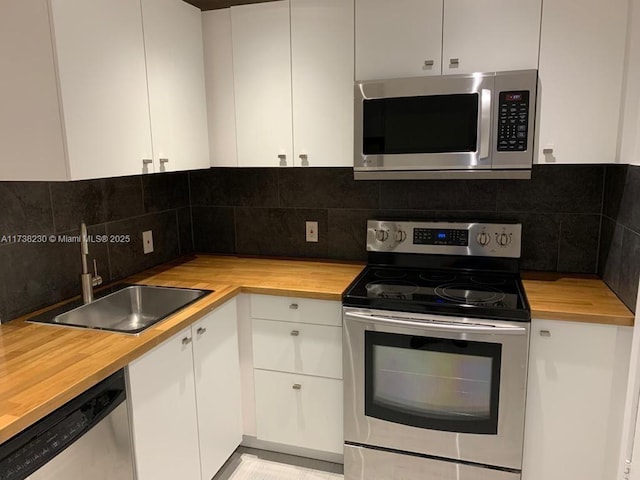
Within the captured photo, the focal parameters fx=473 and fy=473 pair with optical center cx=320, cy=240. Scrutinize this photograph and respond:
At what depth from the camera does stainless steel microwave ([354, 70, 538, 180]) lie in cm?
192

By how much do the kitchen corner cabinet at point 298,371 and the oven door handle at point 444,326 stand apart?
18 centimetres

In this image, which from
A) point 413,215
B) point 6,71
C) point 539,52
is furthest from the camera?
point 413,215

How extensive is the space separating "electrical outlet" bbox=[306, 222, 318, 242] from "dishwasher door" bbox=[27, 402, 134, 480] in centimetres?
143

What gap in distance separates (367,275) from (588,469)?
1.21 m

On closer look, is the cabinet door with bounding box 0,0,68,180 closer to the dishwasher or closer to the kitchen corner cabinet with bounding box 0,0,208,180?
the kitchen corner cabinet with bounding box 0,0,208,180

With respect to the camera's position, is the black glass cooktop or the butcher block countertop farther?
the black glass cooktop

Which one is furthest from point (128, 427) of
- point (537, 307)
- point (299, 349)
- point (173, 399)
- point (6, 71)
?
point (537, 307)

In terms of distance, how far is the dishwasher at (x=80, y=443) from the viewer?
1187 millimetres

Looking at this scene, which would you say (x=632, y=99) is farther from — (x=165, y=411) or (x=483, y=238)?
(x=165, y=411)

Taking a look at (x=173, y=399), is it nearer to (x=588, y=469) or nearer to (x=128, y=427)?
(x=128, y=427)

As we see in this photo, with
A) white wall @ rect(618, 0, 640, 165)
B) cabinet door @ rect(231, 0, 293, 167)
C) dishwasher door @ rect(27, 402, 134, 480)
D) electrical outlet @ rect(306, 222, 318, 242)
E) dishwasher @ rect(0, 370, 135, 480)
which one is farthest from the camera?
electrical outlet @ rect(306, 222, 318, 242)

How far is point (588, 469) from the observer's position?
6.17ft

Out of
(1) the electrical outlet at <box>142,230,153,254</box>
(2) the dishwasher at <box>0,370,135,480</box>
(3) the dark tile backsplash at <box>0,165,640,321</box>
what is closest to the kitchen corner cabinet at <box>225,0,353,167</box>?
(3) the dark tile backsplash at <box>0,165,640,321</box>

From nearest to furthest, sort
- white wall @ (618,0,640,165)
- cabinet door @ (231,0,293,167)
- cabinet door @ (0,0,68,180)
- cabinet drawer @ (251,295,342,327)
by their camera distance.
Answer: cabinet door @ (0,0,68,180), white wall @ (618,0,640,165), cabinet drawer @ (251,295,342,327), cabinet door @ (231,0,293,167)
